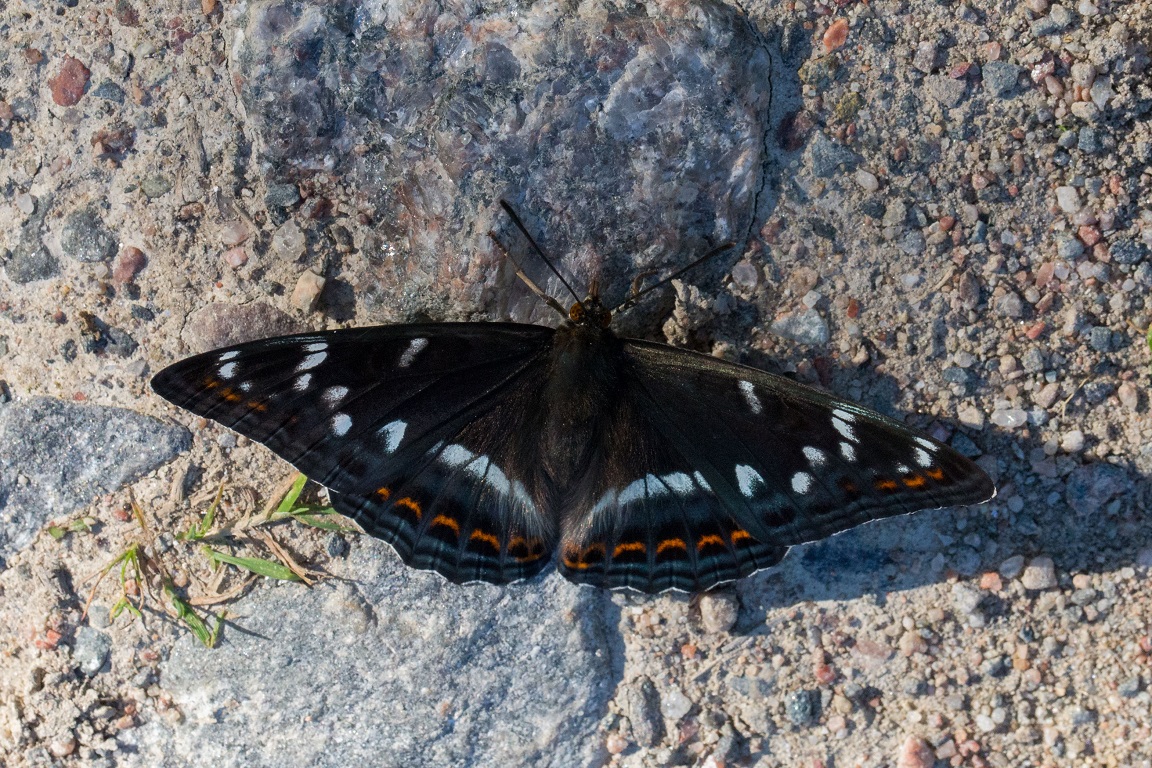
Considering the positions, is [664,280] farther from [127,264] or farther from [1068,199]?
[127,264]

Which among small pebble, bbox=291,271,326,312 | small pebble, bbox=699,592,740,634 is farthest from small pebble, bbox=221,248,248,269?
small pebble, bbox=699,592,740,634

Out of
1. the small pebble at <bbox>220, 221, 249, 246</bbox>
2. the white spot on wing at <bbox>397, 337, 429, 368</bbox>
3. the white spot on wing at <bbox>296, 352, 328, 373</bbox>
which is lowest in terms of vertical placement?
the white spot on wing at <bbox>296, 352, 328, 373</bbox>

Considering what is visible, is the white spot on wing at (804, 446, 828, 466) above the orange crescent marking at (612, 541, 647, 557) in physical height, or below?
above

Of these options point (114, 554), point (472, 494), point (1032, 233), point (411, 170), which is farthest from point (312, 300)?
point (1032, 233)

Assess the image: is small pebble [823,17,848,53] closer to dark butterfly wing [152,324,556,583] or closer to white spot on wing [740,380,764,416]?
white spot on wing [740,380,764,416]

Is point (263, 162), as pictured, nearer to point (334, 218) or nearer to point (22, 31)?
point (334, 218)

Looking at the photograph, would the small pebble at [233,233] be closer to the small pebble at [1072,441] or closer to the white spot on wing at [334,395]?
the white spot on wing at [334,395]

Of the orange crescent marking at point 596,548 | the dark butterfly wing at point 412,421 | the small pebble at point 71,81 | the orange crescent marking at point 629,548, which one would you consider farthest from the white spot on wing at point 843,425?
the small pebble at point 71,81
